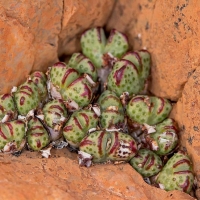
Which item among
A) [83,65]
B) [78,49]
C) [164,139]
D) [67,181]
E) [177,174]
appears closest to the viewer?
[67,181]

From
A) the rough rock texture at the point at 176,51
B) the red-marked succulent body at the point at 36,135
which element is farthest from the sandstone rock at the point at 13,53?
the rough rock texture at the point at 176,51

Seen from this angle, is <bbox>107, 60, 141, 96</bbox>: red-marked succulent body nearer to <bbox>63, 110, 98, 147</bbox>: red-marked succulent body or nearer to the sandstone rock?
<bbox>63, 110, 98, 147</bbox>: red-marked succulent body

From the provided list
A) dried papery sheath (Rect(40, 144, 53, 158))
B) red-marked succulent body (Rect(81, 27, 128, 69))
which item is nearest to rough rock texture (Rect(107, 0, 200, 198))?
red-marked succulent body (Rect(81, 27, 128, 69))

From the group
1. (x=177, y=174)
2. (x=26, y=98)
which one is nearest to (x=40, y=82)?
(x=26, y=98)

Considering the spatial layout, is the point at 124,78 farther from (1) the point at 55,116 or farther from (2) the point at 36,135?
(2) the point at 36,135

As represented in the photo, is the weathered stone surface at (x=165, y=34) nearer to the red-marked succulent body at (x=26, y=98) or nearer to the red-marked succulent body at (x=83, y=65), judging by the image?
the red-marked succulent body at (x=83, y=65)

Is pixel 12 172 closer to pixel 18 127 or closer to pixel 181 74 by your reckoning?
pixel 18 127

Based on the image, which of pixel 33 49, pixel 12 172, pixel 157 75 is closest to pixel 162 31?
pixel 157 75
